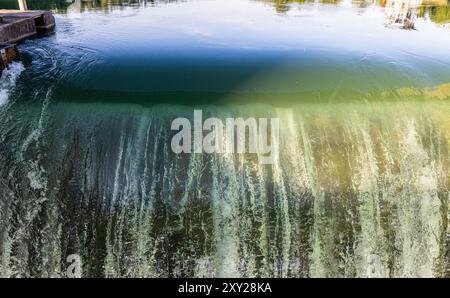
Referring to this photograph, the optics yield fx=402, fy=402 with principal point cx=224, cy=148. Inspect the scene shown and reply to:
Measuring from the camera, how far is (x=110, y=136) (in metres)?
7.39

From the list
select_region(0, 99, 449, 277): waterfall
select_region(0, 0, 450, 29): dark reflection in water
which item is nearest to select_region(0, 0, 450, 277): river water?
select_region(0, 99, 449, 277): waterfall

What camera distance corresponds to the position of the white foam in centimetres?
838

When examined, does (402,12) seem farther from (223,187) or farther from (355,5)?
(223,187)

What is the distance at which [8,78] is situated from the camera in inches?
366

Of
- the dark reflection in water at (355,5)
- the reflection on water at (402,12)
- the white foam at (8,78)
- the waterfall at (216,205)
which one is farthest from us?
the dark reflection in water at (355,5)

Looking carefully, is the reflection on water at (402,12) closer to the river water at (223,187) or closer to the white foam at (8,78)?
the river water at (223,187)

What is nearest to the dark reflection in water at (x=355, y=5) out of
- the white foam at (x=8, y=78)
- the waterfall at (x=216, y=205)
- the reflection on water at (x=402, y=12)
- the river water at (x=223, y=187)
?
the reflection on water at (x=402, y=12)

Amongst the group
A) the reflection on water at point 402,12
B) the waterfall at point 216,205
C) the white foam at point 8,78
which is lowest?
the waterfall at point 216,205

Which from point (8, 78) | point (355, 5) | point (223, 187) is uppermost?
point (355, 5)

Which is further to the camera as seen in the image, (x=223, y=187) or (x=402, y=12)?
(x=402, y=12)

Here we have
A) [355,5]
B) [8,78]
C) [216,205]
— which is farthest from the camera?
[355,5]

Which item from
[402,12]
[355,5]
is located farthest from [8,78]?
[355,5]

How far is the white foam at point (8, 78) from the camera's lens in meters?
8.38
